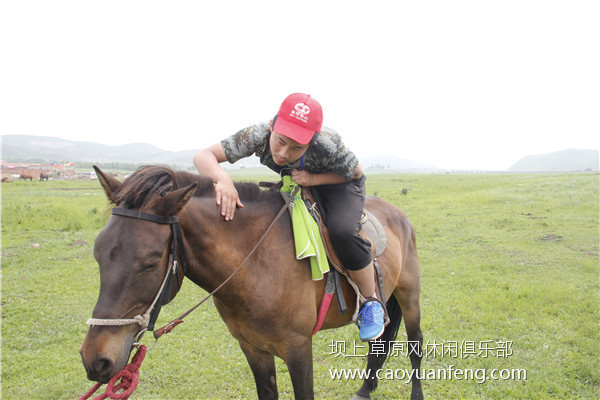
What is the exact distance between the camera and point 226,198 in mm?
2479

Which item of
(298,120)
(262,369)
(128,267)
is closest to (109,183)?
(128,267)

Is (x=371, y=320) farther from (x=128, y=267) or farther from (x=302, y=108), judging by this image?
(x=128, y=267)

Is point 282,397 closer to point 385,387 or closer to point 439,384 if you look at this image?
point 385,387

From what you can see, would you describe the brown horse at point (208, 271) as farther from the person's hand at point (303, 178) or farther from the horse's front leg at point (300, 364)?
the person's hand at point (303, 178)

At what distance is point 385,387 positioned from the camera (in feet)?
15.6

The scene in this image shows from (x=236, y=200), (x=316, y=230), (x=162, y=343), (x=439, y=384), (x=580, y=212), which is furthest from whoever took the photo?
(x=580, y=212)

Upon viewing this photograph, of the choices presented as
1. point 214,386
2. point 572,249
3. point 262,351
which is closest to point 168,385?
point 214,386

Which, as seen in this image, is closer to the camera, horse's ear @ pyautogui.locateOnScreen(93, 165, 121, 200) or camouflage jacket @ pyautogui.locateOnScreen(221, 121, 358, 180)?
horse's ear @ pyautogui.locateOnScreen(93, 165, 121, 200)

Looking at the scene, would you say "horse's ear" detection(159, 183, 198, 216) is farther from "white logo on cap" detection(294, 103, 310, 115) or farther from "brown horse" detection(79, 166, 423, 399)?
"white logo on cap" detection(294, 103, 310, 115)

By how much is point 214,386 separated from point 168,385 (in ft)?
2.25

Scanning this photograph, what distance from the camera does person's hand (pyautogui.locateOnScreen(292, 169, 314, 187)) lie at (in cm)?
287

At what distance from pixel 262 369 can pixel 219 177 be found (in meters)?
1.79

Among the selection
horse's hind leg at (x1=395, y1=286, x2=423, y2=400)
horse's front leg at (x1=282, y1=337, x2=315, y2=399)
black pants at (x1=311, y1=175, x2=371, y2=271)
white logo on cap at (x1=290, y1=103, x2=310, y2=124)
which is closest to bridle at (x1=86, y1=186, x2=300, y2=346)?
horse's front leg at (x1=282, y1=337, x2=315, y2=399)

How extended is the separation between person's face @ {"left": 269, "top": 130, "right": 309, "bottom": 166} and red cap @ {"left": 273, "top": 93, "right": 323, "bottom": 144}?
0.06 metres
